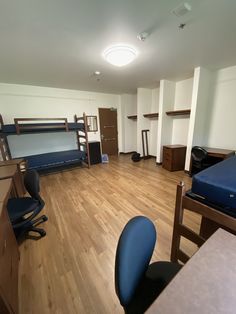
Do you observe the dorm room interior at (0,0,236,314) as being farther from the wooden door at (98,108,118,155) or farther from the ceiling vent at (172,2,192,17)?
the wooden door at (98,108,118,155)

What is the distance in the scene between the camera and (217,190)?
3.67ft

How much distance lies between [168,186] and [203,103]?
2.32m

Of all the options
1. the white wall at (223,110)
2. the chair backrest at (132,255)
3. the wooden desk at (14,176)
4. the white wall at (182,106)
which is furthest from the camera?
the white wall at (182,106)

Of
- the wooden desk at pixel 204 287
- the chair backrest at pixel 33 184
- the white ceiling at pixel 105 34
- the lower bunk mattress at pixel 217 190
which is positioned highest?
the white ceiling at pixel 105 34

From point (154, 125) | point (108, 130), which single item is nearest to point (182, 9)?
point (154, 125)

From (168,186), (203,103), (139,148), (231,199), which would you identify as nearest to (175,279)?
(231,199)

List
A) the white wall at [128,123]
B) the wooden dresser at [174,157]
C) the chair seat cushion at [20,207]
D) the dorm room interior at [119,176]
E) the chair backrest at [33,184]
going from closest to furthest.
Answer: the dorm room interior at [119,176], the chair seat cushion at [20,207], the chair backrest at [33,184], the wooden dresser at [174,157], the white wall at [128,123]

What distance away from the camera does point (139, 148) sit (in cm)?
540

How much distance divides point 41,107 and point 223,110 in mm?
5092

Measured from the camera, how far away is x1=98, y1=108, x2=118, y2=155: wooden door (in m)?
Answer: 5.59

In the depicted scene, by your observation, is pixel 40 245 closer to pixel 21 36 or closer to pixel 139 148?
pixel 21 36

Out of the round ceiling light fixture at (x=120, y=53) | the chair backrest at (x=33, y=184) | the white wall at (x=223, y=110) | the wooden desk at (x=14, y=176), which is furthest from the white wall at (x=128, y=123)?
the chair backrest at (x=33, y=184)

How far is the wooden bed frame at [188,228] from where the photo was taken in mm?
990

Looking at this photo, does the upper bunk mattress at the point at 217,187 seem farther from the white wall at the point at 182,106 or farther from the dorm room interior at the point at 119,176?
the white wall at the point at 182,106
